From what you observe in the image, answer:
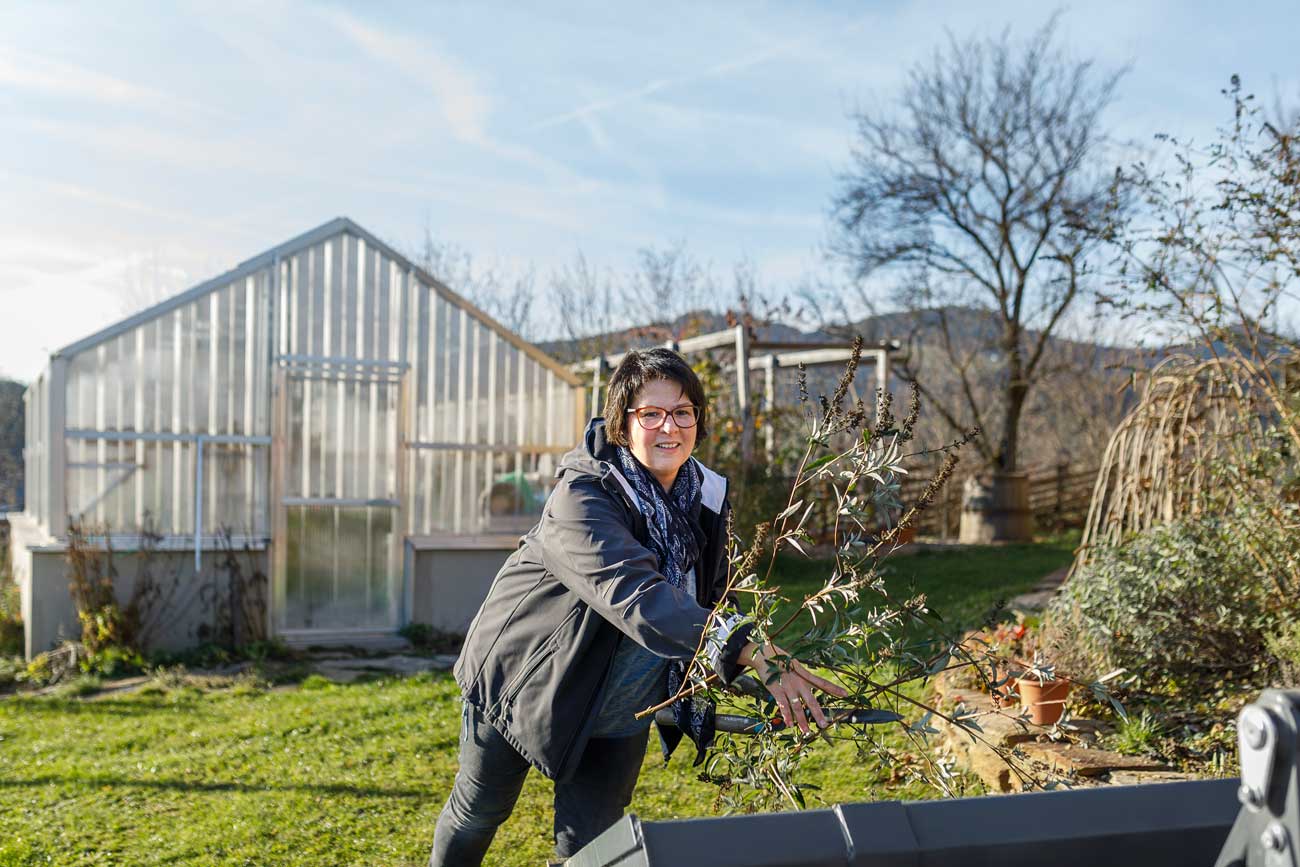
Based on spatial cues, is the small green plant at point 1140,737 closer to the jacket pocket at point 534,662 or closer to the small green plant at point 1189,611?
the small green plant at point 1189,611

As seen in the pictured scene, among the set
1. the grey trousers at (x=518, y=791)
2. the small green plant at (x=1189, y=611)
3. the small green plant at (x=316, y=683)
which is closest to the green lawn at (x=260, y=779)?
the small green plant at (x=316, y=683)

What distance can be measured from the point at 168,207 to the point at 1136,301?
577 inches

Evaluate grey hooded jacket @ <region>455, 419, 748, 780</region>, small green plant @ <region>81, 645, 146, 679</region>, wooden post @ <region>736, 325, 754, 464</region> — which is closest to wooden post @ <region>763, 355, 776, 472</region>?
wooden post @ <region>736, 325, 754, 464</region>

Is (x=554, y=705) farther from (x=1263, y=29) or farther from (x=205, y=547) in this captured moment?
(x=1263, y=29)

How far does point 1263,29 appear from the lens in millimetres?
8836

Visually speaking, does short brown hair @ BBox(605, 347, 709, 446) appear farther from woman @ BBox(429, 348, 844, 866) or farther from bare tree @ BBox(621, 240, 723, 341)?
bare tree @ BBox(621, 240, 723, 341)

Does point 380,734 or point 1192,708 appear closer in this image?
point 1192,708

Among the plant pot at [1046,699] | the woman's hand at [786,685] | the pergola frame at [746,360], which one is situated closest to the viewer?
the woman's hand at [786,685]

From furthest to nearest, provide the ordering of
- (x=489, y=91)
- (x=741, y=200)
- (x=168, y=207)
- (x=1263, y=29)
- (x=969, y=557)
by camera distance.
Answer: (x=741, y=200) → (x=168, y=207) → (x=969, y=557) → (x=489, y=91) → (x=1263, y=29)

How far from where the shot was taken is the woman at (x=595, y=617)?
85.4 inches

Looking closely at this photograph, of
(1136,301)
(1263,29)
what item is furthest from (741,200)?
(1136,301)

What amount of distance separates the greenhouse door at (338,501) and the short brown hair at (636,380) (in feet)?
21.9

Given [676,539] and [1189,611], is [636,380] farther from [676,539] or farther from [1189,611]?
[1189,611]

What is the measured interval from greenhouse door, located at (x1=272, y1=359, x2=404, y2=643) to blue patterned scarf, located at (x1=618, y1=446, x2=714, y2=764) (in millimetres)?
6668
